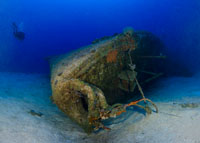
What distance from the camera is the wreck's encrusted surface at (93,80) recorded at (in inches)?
131

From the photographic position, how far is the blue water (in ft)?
74.7

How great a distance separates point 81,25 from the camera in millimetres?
79375

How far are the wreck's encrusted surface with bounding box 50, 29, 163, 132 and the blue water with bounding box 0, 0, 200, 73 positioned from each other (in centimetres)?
692

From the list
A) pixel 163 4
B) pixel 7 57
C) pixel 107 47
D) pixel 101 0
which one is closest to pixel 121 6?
pixel 101 0

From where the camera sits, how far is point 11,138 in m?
2.12

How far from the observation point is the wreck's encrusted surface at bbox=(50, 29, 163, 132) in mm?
3332

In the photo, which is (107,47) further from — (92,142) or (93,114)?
(92,142)

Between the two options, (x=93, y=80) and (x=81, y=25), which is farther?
(x=81, y=25)

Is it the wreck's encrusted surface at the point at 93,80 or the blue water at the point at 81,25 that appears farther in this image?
the blue water at the point at 81,25

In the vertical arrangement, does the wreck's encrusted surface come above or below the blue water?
below

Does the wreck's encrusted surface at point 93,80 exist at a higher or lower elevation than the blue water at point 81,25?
lower

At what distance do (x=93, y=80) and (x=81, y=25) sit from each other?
8215 centimetres

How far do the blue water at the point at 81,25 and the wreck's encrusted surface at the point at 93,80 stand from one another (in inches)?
272

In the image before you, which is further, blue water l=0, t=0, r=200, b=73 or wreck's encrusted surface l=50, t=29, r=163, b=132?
blue water l=0, t=0, r=200, b=73
